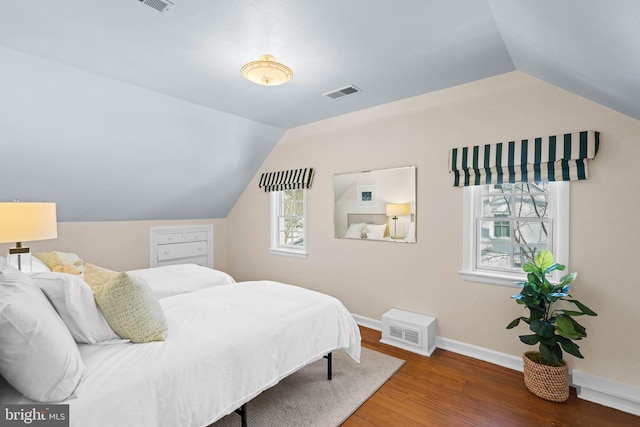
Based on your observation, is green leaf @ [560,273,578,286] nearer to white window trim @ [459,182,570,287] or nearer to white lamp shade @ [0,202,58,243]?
white window trim @ [459,182,570,287]

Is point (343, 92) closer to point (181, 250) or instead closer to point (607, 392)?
point (607, 392)

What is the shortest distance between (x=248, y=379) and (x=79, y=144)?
2.93m

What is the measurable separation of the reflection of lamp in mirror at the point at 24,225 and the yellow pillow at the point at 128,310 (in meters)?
1.31

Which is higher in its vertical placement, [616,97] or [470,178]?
[616,97]

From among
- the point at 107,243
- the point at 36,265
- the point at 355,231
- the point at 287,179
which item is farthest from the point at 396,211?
the point at 107,243

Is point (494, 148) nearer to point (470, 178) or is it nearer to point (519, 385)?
point (470, 178)

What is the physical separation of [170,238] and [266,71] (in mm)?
3539

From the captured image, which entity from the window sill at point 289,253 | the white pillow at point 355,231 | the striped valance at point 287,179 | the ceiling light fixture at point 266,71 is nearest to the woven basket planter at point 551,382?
the white pillow at point 355,231

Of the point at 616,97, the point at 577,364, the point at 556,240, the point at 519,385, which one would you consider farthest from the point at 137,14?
the point at 577,364

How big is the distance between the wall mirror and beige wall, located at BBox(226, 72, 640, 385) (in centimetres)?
10

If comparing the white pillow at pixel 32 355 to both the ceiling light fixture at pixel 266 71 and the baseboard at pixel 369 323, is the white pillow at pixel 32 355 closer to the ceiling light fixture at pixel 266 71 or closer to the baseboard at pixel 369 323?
the ceiling light fixture at pixel 266 71

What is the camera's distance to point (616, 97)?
78.7 inches

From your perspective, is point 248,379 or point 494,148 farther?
point 494,148

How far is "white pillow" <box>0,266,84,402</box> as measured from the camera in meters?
1.13
